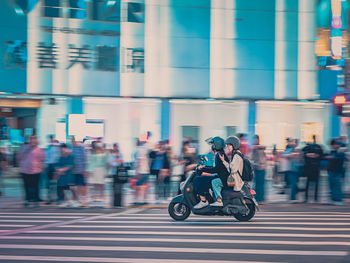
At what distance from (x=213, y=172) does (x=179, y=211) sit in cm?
108

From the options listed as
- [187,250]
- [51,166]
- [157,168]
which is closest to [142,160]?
[157,168]

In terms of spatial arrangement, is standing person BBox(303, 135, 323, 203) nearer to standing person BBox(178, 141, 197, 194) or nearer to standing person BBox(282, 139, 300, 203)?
standing person BBox(282, 139, 300, 203)

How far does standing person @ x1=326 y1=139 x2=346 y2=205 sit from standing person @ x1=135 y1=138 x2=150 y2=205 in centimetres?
493

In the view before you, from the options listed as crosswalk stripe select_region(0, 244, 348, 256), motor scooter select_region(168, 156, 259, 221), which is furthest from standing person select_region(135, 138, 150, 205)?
crosswalk stripe select_region(0, 244, 348, 256)

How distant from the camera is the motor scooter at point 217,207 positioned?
10250 mm

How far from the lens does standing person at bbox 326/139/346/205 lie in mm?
13797

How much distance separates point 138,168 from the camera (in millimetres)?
13812

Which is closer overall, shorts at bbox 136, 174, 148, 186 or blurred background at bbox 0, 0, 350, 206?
shorts at bbox 136, 174, 148, 186

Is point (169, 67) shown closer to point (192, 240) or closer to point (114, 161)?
point (114, 161)

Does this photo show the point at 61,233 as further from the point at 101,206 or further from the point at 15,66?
the point at 15,66

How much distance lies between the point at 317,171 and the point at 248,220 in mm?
4153

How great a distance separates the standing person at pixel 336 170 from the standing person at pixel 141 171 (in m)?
4.93

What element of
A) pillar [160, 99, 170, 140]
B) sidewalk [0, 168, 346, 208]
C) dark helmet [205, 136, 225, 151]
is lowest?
sidewalk [0, 168, 346, 208]

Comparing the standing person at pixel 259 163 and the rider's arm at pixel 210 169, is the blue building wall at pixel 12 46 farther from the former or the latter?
the rider's arm at pixel 210 169
